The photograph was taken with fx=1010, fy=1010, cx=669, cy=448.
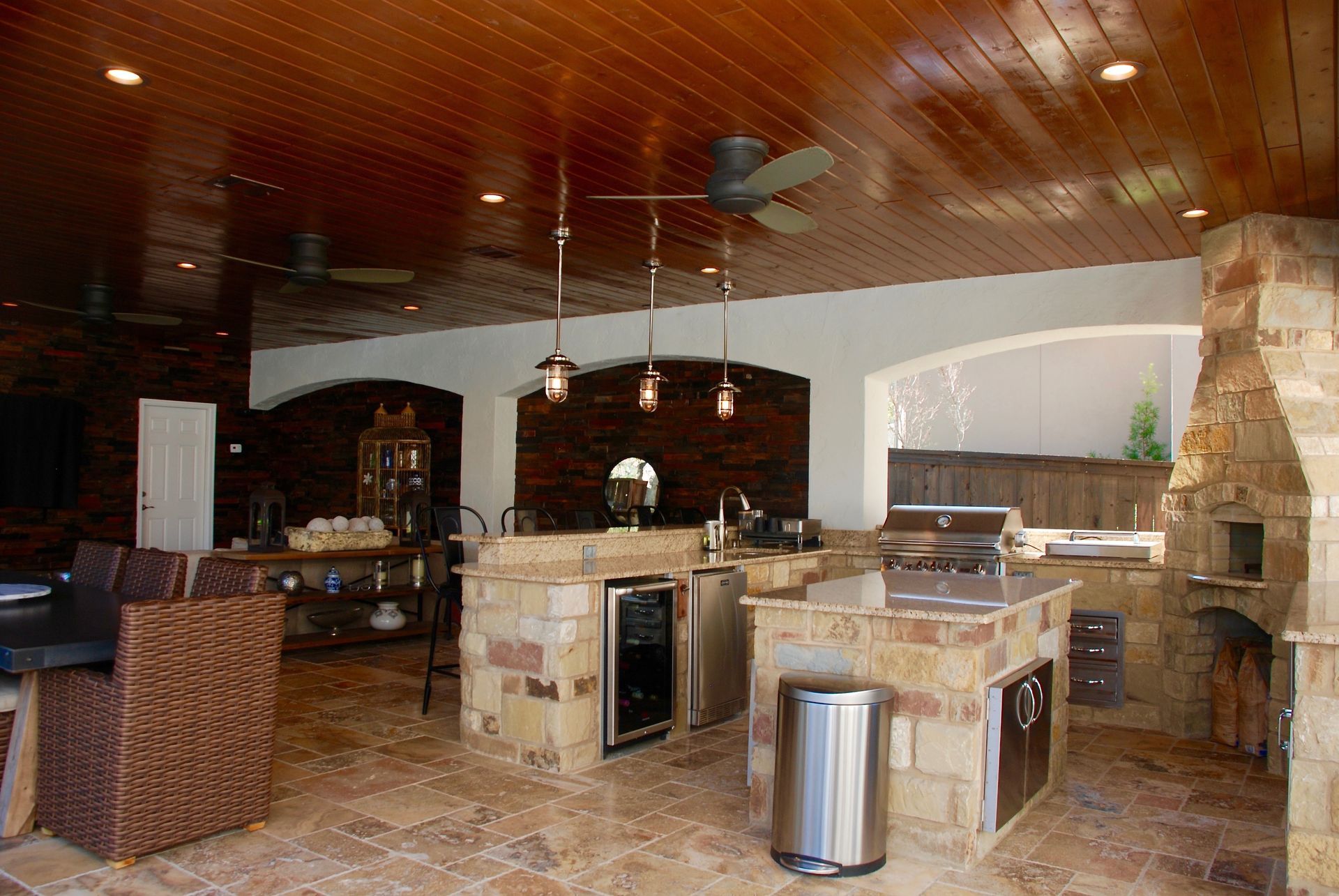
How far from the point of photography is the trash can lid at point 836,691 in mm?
3139

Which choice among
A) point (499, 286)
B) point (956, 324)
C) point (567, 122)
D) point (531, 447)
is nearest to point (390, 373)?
point (531, 447)

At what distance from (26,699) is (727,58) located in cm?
314

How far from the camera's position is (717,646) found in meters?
5.04

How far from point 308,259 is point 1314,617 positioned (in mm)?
4954

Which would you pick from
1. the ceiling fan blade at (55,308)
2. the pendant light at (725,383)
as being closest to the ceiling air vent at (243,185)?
the pendant light at (725,383)

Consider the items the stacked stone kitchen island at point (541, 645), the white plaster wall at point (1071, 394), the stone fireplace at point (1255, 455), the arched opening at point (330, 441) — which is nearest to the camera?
the stacked stone kitchen island at point (541, 645)

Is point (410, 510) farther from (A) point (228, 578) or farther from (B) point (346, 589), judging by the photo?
(A) point (228, 578)

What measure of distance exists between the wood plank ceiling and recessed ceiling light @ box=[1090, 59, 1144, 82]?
43 millimetres

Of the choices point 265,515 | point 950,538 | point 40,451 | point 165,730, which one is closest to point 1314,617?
point 950,538

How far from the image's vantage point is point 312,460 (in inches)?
411

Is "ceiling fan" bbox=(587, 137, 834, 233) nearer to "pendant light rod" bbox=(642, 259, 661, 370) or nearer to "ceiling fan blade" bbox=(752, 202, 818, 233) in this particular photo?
"ceiling fan blade" bbox=(752, 202, 818, 233)

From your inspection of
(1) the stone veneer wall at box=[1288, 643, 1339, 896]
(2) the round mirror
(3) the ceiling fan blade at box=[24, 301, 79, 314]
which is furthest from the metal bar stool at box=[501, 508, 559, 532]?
(1) the stone veneer wall at box=[1288, 643, 1339, 896]

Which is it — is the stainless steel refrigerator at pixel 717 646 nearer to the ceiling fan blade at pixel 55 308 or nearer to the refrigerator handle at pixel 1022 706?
the refrigerator handle at pixel 1022 706

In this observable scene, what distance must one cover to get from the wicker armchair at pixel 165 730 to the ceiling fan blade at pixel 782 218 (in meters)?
2.31
